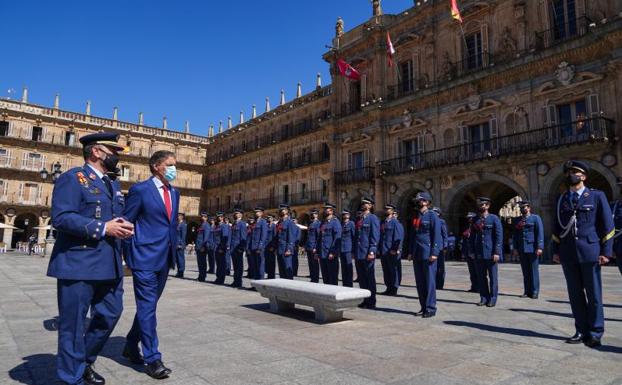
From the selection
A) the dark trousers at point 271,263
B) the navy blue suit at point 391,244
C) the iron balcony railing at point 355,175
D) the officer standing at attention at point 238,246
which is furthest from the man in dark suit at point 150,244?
the iron balcony railing at point 355,175

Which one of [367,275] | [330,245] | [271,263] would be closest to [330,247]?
[330,245]

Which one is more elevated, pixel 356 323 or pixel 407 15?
pixel 407 15

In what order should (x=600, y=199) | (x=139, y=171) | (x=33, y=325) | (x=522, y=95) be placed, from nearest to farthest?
1. (x=600, y=199)
2. (x=33, y=325)
3. (x=522, y=95)
4. (x=139, y=171)

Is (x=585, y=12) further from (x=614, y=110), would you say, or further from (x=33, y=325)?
(x=33, y=325)

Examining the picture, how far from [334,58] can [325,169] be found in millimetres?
8195

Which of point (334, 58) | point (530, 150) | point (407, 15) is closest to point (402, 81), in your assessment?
point (407, 15)

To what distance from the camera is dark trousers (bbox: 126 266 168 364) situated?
3609mm

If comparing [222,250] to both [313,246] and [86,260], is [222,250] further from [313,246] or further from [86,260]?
[86,260]

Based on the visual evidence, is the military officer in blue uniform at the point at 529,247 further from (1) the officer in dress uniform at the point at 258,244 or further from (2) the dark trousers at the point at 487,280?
(1) the officer in dress uniform at the point at 258,244

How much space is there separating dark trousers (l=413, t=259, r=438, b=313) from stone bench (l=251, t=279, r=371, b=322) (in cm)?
120

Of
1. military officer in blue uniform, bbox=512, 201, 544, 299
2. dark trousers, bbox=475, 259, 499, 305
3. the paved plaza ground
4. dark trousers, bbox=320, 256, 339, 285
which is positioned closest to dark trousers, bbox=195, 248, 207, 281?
dark trousers, bbox=320, 256, 339, 285

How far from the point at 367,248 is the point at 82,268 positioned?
5274 millimetres

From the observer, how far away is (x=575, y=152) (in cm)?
1798

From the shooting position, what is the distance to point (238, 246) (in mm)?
10758
